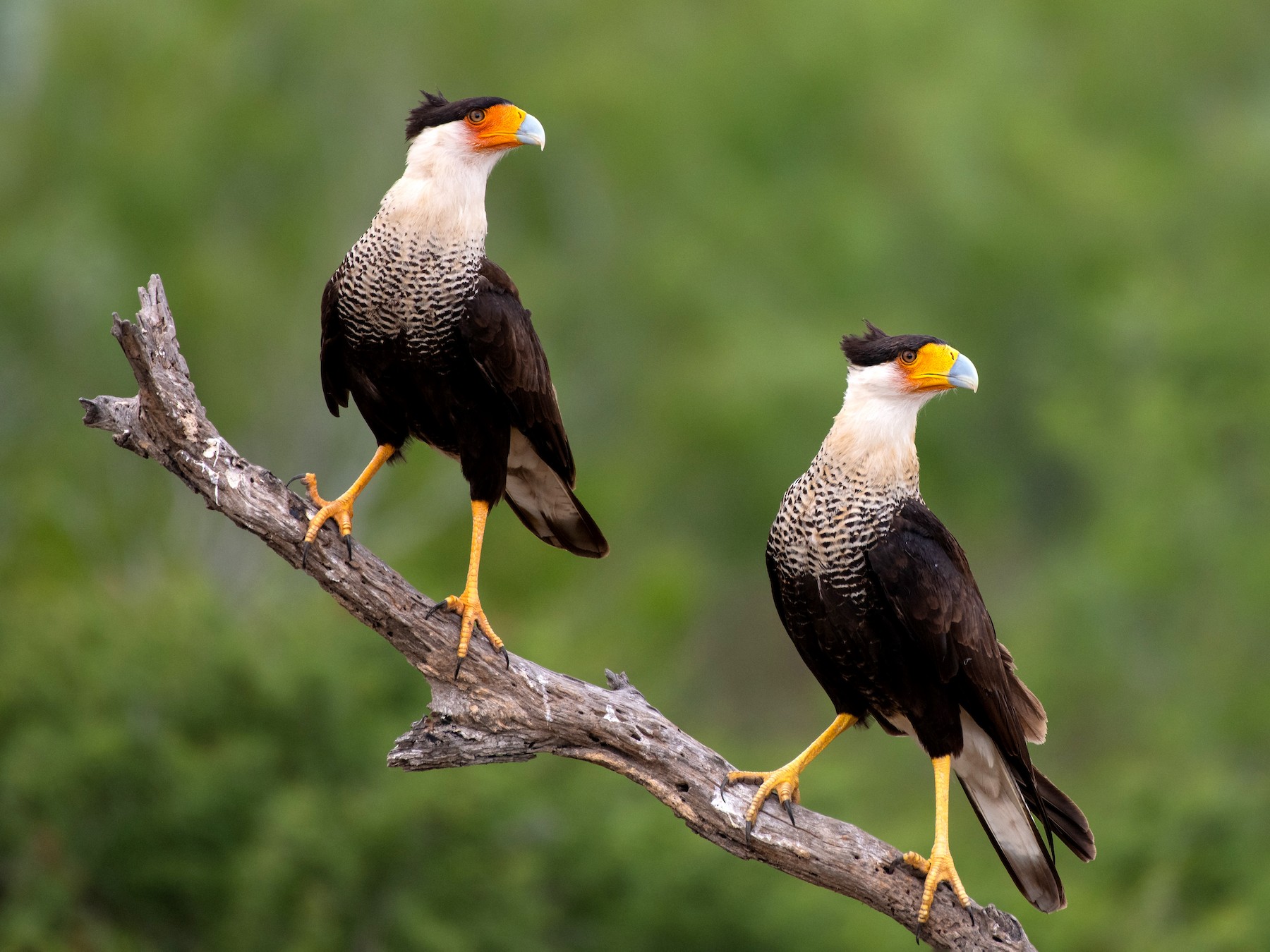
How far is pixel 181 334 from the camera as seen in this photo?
76.0 ft

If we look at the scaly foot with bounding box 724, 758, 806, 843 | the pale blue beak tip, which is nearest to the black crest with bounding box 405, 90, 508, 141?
the pale blue beak tip

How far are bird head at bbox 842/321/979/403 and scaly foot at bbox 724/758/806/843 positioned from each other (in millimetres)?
1212

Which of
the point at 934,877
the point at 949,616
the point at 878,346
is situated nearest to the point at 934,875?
the point at 934,877

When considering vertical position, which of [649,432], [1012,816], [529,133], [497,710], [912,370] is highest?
[649,432]

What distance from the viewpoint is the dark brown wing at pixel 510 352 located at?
18.1 feet

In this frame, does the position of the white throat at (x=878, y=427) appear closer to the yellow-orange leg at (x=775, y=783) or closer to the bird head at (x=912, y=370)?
the bird head at (x=912, y=370)

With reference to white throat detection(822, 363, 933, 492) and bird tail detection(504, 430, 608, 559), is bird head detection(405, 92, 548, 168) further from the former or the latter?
white throat detection(822, 363, 933, 492)

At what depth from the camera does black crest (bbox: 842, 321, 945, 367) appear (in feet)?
17.4

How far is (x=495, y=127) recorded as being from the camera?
556cm

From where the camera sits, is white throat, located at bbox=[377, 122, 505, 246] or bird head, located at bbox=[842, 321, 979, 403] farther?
white throat, located at bbox=[377, 122, 505, 246]

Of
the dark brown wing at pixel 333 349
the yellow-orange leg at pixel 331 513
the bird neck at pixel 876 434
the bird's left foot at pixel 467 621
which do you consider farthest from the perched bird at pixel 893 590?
the dark brown wing at pixel 333 349

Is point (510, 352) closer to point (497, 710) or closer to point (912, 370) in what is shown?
point (497, 710)

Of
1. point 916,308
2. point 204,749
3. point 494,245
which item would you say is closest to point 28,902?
point 204,749

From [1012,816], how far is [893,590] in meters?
1.00
